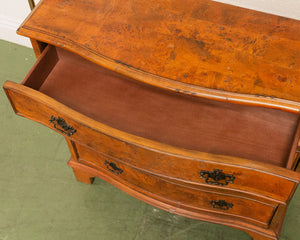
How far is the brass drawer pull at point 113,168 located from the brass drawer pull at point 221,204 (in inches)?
13.8

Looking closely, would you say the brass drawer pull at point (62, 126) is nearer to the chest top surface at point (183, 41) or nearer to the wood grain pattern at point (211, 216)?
the chest top surface at point (183, 41)

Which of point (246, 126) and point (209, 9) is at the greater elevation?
point (209, 9)

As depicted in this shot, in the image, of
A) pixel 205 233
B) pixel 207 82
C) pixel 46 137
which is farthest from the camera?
pixel 46 137

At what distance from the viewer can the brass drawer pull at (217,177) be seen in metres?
1.02

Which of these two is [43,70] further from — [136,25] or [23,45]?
[23,45]

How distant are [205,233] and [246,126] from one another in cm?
62

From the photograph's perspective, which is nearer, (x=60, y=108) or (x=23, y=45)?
(x=60, y=108)

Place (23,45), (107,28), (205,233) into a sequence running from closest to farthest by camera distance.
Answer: (107,28) < (205,233) < (23,45)

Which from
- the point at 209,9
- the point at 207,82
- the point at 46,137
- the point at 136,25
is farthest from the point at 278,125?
the point at 46,137

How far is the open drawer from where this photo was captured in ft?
3.40

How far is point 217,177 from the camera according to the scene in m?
1.04

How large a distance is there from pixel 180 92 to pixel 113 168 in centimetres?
47

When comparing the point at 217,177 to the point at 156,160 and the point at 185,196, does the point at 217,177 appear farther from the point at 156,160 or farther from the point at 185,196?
the point at 185,196

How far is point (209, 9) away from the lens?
1229 mm
